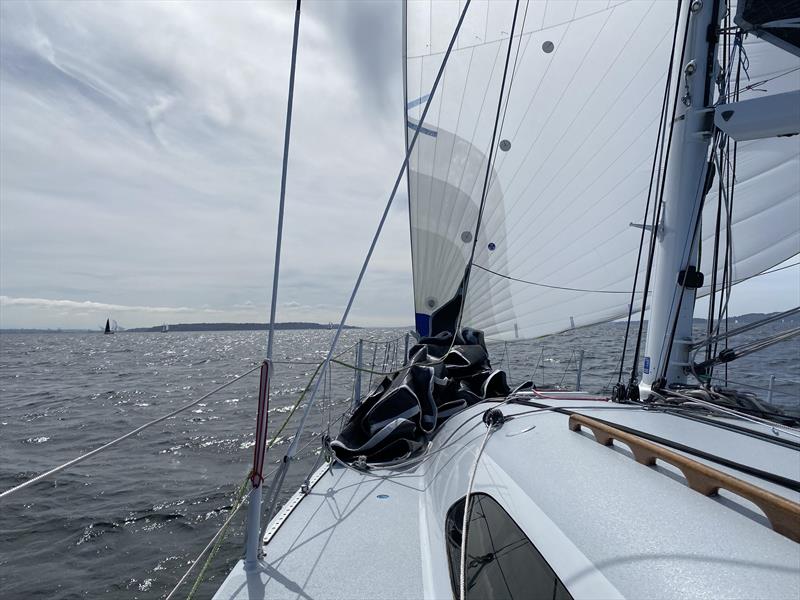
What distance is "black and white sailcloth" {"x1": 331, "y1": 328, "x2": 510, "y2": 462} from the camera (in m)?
3.00

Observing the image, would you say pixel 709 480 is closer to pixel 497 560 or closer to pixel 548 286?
pixel 497 560

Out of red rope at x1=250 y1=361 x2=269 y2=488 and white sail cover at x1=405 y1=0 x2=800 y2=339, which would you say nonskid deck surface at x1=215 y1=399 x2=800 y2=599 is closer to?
red rope at x1=250 y1=361 x2=269 y2=488

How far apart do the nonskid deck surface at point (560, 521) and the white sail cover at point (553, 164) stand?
105 inches

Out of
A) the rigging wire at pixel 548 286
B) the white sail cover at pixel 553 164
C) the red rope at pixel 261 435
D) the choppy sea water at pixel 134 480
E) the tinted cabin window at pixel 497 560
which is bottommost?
the choppy sea water at pixel 134 480

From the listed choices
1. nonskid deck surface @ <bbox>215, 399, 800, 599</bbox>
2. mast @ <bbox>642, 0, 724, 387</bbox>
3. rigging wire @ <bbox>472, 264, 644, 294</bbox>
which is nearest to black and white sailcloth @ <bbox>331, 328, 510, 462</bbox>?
nonskid deck surface @ <bbox>215, 399, 800, 599</bbox>

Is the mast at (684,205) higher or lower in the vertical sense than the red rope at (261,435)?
higher

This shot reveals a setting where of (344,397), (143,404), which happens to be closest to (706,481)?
(344,397)

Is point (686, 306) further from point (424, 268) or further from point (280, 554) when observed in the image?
point (424, 268)

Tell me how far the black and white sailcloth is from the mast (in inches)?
49.0

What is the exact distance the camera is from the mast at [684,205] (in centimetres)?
268

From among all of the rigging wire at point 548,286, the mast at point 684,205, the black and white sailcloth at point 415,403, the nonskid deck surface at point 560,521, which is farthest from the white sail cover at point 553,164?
the nonskid deck surface at point 560,521

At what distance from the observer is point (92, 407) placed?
10914 mm

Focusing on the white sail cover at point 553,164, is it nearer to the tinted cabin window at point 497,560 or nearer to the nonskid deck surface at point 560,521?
the nonskid deck surface at point 560,521

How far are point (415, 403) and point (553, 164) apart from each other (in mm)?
3033
